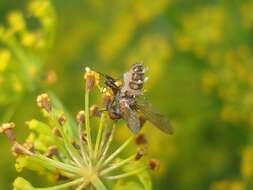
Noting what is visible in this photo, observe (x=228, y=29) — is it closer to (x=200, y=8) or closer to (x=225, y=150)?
(x=200, y=8)

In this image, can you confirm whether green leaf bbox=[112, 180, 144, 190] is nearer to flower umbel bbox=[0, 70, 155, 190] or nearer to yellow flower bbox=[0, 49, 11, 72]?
flower umbel bbox=[0, 70, 155, 190]

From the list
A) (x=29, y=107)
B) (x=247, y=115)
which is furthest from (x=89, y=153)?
(x=29, y=107)

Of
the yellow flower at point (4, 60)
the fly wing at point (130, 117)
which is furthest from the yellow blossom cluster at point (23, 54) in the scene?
the fly wing at point (130, 117)

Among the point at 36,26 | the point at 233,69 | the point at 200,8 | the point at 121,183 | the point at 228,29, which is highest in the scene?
the point at 36,26

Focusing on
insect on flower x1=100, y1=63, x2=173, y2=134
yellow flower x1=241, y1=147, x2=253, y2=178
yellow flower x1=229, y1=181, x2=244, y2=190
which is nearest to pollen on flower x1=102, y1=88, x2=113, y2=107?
insect on flower x1=100, y1=63, x2=173, y2=134

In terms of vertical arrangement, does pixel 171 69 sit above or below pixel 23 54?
above

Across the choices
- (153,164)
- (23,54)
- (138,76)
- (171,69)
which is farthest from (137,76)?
(171,69)

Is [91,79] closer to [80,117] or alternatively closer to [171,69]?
[80,117]
